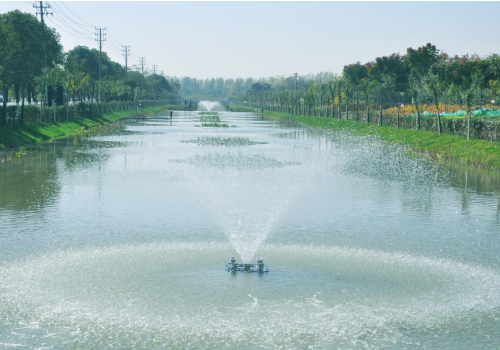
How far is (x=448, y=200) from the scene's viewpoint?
75.0ft

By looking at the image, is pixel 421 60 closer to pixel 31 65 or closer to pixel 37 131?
pixel 37 131

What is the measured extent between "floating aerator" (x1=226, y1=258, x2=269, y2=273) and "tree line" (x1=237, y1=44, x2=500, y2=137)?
32.3 metres

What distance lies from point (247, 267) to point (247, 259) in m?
0.93

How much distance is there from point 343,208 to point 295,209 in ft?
5.43

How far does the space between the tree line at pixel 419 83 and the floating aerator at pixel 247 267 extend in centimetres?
3234

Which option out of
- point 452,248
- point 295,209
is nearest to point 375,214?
point 295,209

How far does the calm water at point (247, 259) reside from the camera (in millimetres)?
10031

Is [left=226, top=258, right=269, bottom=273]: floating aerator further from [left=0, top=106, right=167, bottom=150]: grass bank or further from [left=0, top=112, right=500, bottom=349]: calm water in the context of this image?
[left=0, top=106, right=167, bottom=150]: grass bank

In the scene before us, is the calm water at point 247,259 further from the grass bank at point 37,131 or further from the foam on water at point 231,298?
the grass bank at point 37,131

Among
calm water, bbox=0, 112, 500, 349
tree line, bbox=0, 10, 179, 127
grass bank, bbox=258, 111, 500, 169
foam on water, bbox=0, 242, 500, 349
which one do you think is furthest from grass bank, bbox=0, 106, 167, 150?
foam on water, bbox=0, 242, 500, 349

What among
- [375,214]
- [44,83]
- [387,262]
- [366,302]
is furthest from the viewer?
[44,83]

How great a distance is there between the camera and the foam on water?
9805 millimetres

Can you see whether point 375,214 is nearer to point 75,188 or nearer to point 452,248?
point 452,248

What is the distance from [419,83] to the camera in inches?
2724
